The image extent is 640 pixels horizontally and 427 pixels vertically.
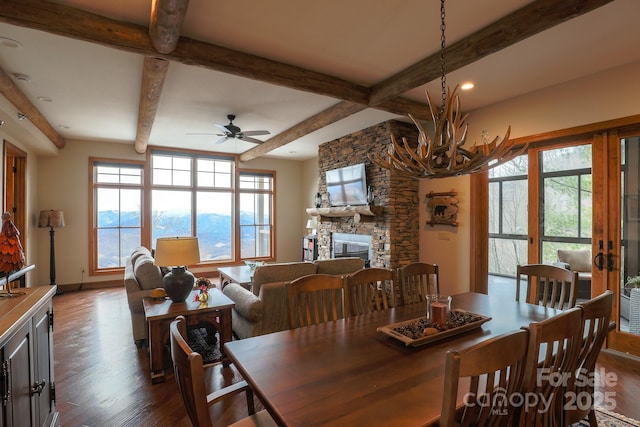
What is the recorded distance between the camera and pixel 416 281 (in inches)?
106

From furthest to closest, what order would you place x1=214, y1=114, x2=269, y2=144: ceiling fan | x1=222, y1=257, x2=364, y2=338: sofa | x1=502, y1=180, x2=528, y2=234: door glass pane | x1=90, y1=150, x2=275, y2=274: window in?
1. x1=90, y1=150, x2=275, y2=274: window
2. x1=214, y1=114, x2=269, y2=144: ceiling fan
3. x1=502, y1=180, x2=528, y2=234: door glass pane
4. x1=222, y1=257, x2=364, y2=338: sofa

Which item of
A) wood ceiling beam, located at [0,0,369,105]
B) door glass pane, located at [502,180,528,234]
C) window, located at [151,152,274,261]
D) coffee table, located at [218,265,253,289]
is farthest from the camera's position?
window, located at [151,152,274,261]

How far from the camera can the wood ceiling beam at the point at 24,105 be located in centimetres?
333

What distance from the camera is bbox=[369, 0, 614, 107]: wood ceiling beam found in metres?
2.14

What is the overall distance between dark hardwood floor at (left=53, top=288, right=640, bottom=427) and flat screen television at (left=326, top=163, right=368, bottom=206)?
137 inches

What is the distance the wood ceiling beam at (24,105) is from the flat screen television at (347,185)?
14.8 feet

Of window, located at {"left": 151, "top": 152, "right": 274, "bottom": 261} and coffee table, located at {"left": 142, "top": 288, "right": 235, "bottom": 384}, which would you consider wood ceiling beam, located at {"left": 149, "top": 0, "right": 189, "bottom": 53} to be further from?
window, located at {"left": 151, "top": 152, "right": 274, "bottom": 261}

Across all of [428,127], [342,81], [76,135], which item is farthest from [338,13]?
[76,135]

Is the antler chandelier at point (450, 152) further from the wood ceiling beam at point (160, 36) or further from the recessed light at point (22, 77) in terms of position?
the recessed light at point (22, 77)

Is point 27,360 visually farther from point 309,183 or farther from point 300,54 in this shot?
point 309,183

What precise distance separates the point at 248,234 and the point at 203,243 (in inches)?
44.7

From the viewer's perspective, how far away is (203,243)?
7.56 meters

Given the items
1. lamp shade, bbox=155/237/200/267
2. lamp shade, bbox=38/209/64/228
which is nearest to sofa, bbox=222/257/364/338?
lamp shade, bbox=155/237/200/267

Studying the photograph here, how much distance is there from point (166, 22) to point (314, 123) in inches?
111
